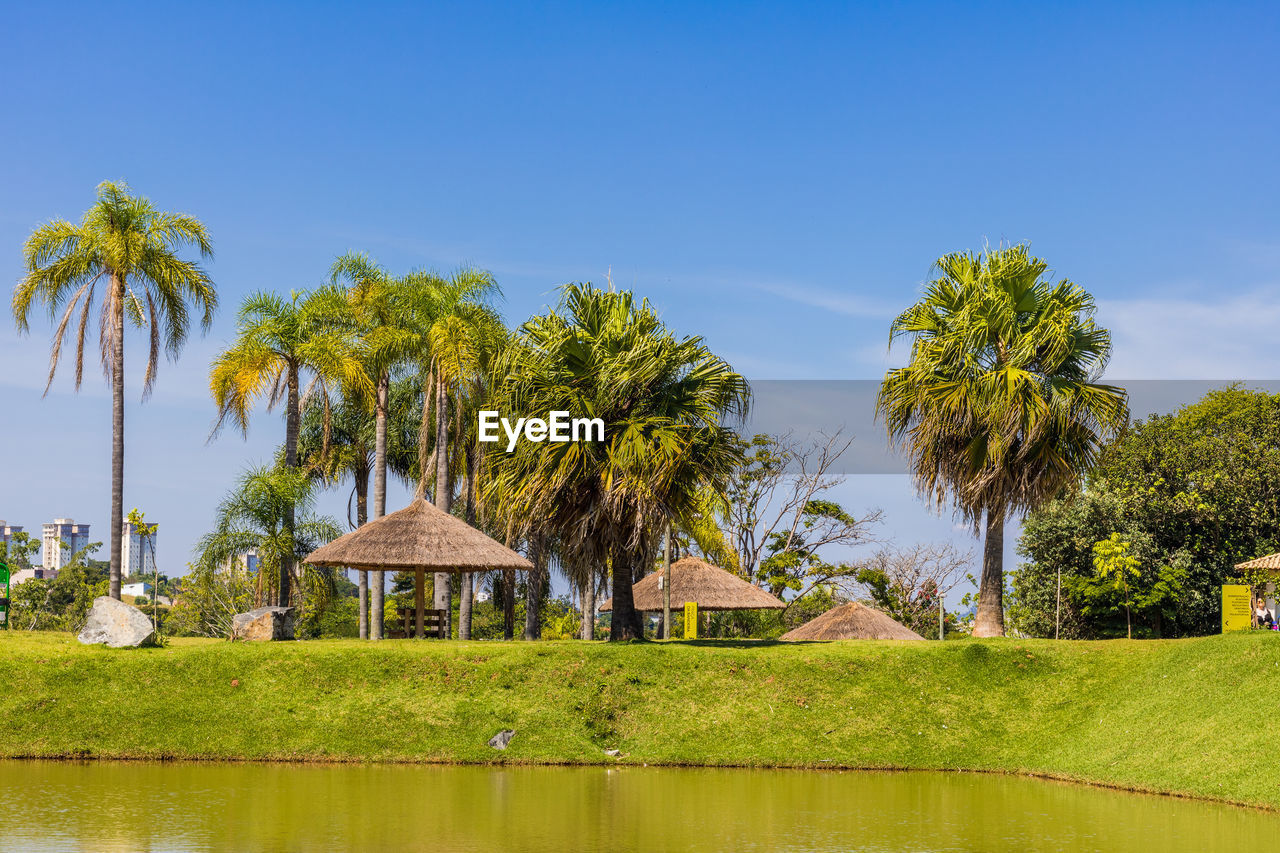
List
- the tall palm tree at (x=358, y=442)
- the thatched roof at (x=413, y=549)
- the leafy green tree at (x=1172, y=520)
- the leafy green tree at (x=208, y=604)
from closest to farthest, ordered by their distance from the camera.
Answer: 1. the thatched roof at (x=413, y=549)
2. the leafy green tree at (x=1172, y=520)
3. the tall palm tree at (x=358, y=442)
4. the leafy green tree at (x=208, y=604)

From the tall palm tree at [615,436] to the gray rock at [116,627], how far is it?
8976mm

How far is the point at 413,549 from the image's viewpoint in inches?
1216

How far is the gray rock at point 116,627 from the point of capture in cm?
2803

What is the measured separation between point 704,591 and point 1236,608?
607 inches

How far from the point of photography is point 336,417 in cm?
4678

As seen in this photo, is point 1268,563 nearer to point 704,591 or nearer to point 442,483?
point 704,591

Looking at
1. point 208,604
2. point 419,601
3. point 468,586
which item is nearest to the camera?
point 419,601

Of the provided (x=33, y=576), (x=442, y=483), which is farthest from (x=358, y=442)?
(x=33, y=576)

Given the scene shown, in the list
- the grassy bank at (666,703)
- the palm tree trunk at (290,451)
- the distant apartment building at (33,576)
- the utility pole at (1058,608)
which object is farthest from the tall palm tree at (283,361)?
the distant apartment building at (33,576)

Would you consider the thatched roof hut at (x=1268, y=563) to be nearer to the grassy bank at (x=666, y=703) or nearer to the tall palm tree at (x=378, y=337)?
the grassy bank at (x=666, y=703)

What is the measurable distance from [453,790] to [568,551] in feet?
36.1

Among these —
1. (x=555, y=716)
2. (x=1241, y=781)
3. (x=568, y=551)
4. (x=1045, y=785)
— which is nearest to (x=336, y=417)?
(x=568, y=551)

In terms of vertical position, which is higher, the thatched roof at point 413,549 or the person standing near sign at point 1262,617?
the thatched roof at point 413,549

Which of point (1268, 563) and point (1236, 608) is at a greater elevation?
point (1268, 563)
